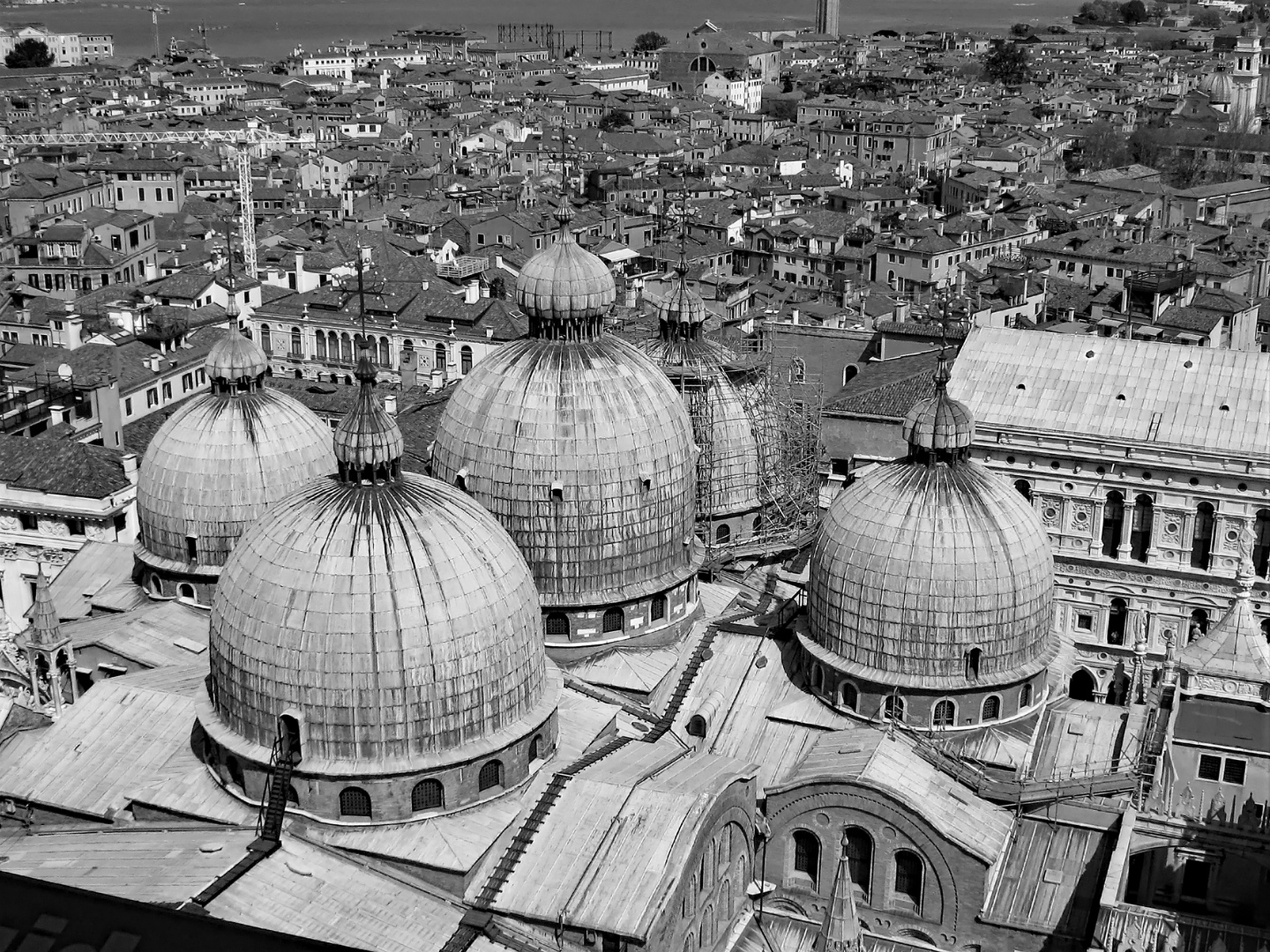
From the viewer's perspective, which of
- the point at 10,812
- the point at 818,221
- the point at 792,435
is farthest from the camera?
the point at 818,221

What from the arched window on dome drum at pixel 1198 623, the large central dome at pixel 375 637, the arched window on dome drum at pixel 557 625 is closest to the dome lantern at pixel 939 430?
the arched window on dome drum at pixel 557 625

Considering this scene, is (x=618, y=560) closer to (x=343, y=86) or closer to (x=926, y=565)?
(x=926, y=565)

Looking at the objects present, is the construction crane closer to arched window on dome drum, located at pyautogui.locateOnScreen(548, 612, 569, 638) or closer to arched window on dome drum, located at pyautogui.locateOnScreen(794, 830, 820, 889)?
arched window on dome drum, located at pyautogui.locateOnScreen(548, 612, 569, 638)

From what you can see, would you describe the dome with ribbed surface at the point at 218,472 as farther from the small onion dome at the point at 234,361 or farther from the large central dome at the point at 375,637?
the large central dome at the point at 375,637

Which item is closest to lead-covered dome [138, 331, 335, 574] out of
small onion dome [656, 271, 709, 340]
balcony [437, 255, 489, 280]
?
small onion dome [656, 271, 709, 340]

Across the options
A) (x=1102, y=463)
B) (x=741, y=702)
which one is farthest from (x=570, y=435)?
(x=1102, y=463)

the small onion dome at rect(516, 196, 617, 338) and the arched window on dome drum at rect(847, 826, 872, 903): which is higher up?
the small onion dome at rect(516, 196, 617, 338)
